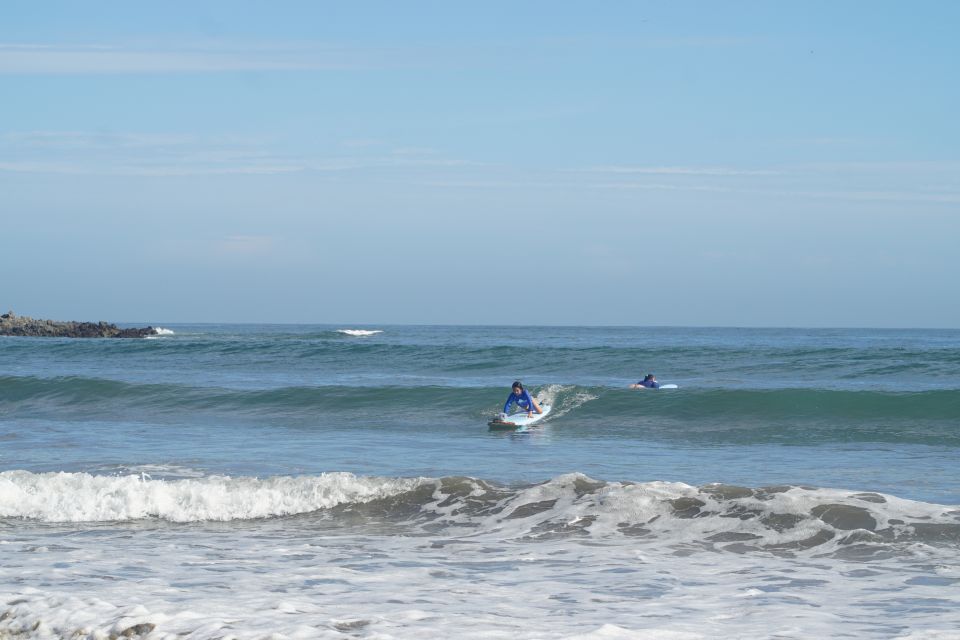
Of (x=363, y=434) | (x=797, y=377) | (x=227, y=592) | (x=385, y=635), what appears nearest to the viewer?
(x=385, y=635)

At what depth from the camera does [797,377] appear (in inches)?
1236

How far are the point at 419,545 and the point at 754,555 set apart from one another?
3.16 m

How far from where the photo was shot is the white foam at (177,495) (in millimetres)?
10719

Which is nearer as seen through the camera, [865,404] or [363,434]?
[363,434]

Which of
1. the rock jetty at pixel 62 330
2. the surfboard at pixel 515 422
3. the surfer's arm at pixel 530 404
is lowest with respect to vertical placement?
the surfboard at pixel 515 422

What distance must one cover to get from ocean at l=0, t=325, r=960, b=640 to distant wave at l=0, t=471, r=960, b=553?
1.3 inches

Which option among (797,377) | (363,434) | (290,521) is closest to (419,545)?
(290,521)

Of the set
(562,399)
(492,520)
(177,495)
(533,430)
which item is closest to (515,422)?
(533,430)

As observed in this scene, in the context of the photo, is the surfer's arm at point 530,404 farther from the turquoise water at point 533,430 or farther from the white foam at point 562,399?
the white foam at point 562,399

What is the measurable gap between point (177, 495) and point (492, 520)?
3.79 m

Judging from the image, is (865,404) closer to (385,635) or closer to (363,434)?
(363,434)

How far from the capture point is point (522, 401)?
21344 mm

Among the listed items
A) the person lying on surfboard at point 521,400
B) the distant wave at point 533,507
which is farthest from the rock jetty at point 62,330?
the distant wave at point 533,507

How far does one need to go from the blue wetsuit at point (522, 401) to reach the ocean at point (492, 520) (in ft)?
2.17
